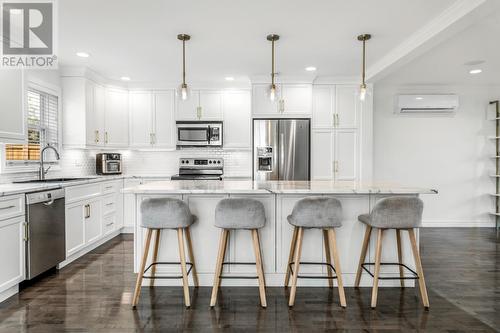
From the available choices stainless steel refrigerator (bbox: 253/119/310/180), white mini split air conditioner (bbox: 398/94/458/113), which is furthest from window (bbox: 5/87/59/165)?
white mini split air conditioner (bbox: 398/94/458/113)

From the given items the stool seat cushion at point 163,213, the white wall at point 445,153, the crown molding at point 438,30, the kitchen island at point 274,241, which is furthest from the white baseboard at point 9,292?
the white wall at point 445,153

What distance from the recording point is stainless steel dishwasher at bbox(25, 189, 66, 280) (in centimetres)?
275

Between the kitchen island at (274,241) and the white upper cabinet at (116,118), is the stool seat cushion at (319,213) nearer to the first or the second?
the kitchen island at (274,241)

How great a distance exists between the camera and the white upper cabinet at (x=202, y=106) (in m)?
5.20

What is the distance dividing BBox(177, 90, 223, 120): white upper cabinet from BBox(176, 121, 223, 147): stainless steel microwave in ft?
0.43

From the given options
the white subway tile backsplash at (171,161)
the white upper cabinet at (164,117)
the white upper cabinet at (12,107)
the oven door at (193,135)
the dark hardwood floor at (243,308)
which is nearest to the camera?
the dark hardwood floor at (243,308)

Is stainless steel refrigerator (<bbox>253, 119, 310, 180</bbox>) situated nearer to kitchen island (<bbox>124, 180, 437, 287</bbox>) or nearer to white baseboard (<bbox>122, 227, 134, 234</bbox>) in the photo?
kitchen island (<bbox>124, 180, 437, 287</bbox>)

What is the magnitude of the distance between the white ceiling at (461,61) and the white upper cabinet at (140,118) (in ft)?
13.2

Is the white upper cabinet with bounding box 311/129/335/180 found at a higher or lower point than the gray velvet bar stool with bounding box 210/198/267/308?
higher

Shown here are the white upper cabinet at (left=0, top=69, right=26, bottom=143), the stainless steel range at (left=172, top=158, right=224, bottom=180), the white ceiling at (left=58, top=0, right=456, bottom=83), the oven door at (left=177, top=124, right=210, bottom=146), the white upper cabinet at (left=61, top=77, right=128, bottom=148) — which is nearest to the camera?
the white ceiling at (left=58, top=0, right=456, bottom=83)

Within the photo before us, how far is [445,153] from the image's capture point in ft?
17.7

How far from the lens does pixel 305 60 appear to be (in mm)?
4043

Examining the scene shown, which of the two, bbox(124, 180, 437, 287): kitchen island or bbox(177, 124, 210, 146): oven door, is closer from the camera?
bbox(124, 180, 437, 287): kitchen island

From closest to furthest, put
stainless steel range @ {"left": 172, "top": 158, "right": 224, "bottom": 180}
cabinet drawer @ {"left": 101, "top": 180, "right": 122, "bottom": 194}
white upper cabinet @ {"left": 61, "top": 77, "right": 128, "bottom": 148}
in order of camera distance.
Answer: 1. cabinet drawer @ {"left": 101, "top": 180, "right": 122, "bottom": 194}
2. white upper cabinet @ {"left": 61, "top": 77, "right": 128, "bottom": 148}
3. stainless steel range @ {"left": 172, "top": 158, "right": 224, "bottom": 180}
